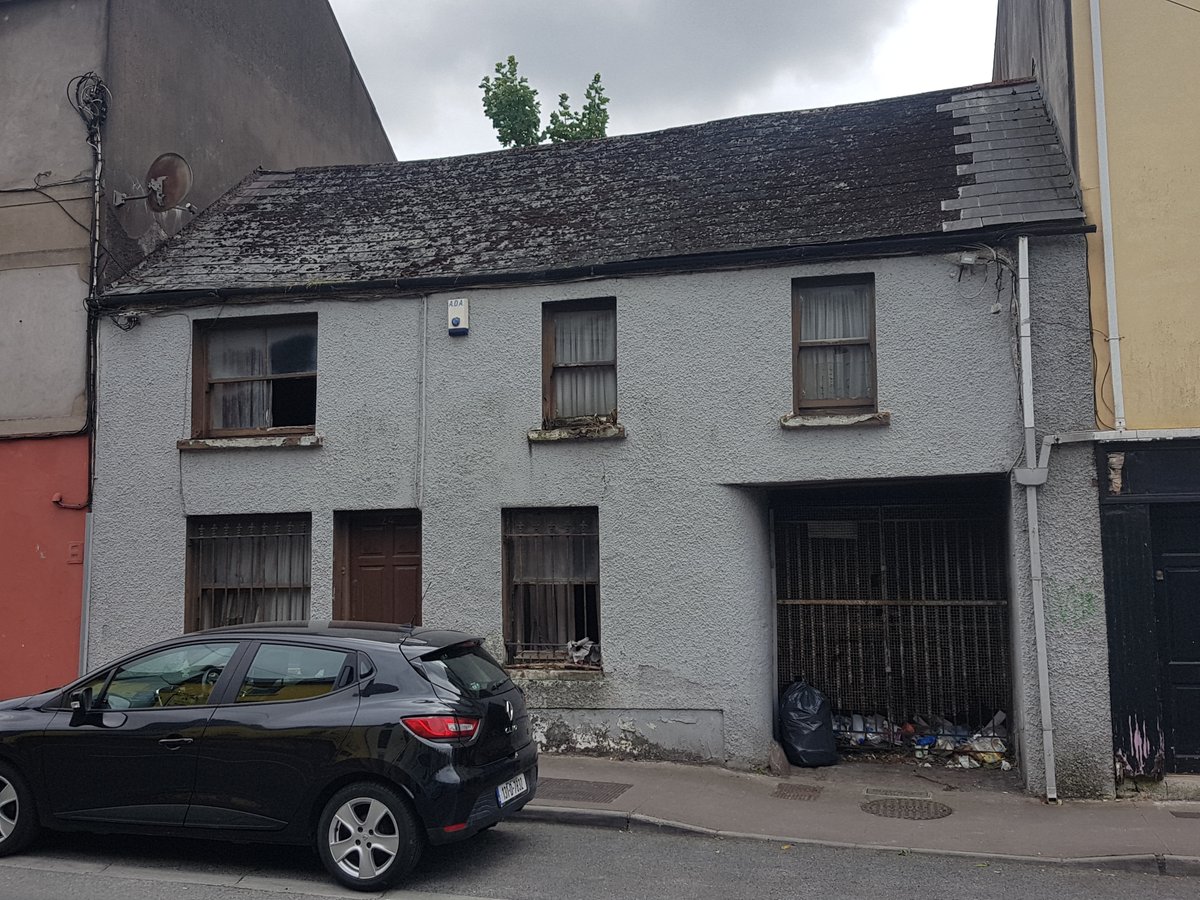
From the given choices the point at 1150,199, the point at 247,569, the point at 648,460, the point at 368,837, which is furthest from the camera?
the point at 247,569

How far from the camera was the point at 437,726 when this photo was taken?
630 centimetres

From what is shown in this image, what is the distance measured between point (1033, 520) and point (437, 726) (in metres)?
5.55

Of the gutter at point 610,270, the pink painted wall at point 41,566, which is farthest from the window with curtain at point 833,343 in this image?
the pink painted wall at point 41,566

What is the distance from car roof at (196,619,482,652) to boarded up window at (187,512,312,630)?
4119 millimetres

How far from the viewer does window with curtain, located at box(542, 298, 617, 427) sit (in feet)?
35.3

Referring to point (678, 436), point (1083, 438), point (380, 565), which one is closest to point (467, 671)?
point (678, 436)

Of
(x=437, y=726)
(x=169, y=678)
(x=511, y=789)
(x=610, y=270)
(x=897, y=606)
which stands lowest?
(x=511, y=789)

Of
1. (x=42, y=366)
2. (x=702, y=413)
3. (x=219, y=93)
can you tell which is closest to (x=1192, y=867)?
(x=702, y=413)

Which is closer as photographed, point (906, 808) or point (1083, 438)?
point (906, 808)

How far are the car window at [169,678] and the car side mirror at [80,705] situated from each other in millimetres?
62

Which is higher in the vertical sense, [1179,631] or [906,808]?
[1179,631]

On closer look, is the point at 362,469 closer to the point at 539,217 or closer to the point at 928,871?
the point at 539,217

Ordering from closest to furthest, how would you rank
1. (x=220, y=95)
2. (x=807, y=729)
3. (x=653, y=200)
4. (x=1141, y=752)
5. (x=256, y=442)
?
(x=1141, y=752), (x=807, y=729), (x=256, y=442), (x=653, y=200), (x=220, y=95)

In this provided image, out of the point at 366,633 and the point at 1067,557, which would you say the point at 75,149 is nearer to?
the point at 366,633
